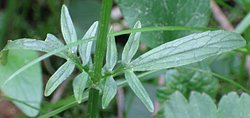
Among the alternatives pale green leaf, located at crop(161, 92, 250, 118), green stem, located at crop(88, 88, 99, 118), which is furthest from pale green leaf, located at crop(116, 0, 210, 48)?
green stem, located at crop(88, 88, 99, 118)

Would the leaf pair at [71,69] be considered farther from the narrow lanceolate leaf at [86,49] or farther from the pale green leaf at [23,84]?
the pale green leaf at [23,84]

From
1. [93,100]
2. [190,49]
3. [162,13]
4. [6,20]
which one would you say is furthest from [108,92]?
[6,20]

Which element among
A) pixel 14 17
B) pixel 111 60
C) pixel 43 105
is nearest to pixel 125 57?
pixel 111 60

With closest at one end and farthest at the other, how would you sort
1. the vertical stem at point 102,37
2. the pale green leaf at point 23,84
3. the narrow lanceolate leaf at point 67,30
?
the vertical stem at point 102,37 → the narrow lanceolate leaf at point 67,30 → the pale green leaf at point 23,84

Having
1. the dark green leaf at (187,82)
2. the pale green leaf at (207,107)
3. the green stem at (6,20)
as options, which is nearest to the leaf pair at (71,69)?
the pale green leaf at (207,107)

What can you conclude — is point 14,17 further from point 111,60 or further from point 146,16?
point 111,60

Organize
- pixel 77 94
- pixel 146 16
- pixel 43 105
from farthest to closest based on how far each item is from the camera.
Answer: pixel 43 105
pixel 146 16
pixel 77 94
